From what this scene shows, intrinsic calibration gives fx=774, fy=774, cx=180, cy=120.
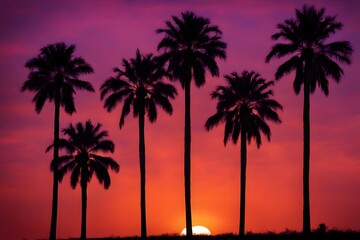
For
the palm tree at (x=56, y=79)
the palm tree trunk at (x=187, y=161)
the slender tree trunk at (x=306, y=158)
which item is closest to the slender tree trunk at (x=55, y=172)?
the palm tree at (x=56, y=79)

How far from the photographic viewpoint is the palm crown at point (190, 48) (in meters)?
66.9

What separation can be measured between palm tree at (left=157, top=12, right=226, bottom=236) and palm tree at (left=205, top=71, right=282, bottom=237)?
413 centimetres

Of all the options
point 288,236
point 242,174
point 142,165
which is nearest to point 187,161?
point 142,165

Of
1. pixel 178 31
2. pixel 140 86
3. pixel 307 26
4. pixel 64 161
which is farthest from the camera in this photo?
pixel 64 161

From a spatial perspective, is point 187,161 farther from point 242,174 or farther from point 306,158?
point 306,158

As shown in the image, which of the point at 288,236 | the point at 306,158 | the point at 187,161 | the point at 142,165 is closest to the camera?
the point at 288,236

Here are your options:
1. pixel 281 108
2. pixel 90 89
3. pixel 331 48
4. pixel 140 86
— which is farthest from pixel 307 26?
pixel 90 89

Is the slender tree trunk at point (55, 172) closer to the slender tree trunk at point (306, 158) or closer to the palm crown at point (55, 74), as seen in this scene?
the palm crown at point (55, 74)

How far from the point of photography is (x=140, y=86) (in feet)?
234

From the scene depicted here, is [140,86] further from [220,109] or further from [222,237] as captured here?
[222,237]

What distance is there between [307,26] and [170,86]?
14.7 meters

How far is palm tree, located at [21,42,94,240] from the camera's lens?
234 ft

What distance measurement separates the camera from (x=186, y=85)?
222ft

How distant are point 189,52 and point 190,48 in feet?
1.78
